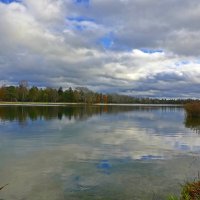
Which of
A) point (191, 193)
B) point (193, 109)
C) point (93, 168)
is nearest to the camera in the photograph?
point (191, 193)

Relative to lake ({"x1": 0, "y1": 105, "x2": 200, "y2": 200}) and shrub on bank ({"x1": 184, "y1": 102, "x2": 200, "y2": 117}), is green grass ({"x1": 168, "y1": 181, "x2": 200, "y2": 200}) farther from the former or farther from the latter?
shrub on bank ({"x1": 184, "y1": 102, "x2": 200, "y2": 117})

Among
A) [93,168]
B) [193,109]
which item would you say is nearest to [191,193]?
[93,168]

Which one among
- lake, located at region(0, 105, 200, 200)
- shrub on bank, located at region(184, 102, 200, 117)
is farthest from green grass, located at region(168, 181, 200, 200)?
shrub on bank, located at region(184, 102, 200, 117)

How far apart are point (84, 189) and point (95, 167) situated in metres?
3.01

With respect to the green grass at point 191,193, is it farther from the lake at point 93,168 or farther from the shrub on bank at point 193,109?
the shrub on bank at point 193,109

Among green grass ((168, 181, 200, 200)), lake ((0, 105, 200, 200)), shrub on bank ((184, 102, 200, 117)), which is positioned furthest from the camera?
shrub on bank ((184, 102, 200, 117))

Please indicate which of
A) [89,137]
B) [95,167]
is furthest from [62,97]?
[95,167]

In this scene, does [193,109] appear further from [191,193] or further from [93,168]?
[191,193]

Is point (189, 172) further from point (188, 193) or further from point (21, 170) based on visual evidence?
point (21, 170)

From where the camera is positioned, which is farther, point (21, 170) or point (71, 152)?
point (71, 152)

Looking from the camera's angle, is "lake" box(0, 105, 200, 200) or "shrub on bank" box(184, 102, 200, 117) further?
"shrub on bank" box(184, 102, 200, 117)

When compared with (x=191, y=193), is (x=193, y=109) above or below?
above

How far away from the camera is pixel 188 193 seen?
808cm

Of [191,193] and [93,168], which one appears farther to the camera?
[93,168]
